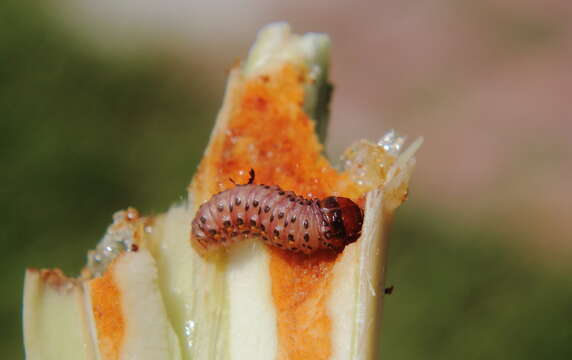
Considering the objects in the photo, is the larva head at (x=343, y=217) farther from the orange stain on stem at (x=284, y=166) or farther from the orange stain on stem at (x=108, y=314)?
the orange stain on stem at (x=108, y=314)

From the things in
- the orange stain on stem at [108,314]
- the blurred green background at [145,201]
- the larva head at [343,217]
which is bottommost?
the orange stain on stem at [108,314]

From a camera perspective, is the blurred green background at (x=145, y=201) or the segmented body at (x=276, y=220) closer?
the segmented body at (x=276, y=220)

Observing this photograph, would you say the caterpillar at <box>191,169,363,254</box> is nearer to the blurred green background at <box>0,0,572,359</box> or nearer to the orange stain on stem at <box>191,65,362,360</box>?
the orange stain on stem at <box>191,65,362,360</box>

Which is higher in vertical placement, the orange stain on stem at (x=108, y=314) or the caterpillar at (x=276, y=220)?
the caterpillar at (x=276, y=220)

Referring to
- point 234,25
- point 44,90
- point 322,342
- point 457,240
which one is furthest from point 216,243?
point 234,25

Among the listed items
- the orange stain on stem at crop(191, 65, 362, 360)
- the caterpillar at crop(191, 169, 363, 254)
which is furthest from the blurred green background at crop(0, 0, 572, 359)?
the caterpillar at crop(191, 169, 363, 254)

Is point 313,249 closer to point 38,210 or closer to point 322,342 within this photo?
point 322,342

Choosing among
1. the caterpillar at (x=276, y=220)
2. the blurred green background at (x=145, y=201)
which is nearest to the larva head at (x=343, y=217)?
the caterpillar at (x=276, y=220)
